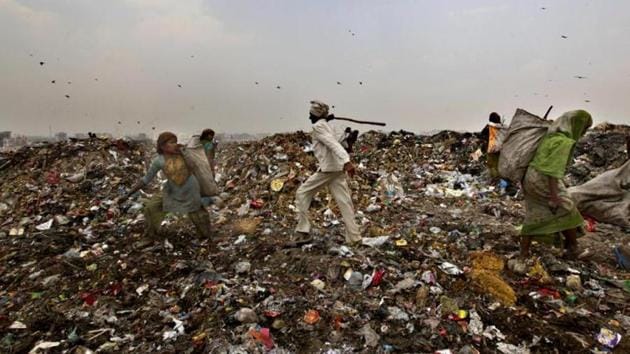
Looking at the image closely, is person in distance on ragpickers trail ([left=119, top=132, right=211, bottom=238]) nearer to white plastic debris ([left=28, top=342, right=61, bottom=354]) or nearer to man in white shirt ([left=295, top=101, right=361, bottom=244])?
man in white shirt ([left=295, top=101, right=361, bottom=244])

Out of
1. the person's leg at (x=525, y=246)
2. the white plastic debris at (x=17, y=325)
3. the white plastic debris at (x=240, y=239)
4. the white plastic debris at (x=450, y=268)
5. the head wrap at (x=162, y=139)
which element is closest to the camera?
the white plastic debris at (x=17, y=325)

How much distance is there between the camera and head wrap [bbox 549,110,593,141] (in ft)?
12.1

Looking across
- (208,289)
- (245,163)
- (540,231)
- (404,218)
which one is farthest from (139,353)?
(245,163)

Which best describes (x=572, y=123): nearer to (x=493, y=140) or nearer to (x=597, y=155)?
(x=493, y=140)

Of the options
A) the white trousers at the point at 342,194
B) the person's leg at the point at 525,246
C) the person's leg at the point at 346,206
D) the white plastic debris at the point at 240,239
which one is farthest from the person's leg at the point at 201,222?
the person's leg at the point at 525,246

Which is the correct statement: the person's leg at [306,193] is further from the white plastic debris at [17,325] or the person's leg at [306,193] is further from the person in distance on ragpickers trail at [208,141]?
the white plastic debris at [17,325]

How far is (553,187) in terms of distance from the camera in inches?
145

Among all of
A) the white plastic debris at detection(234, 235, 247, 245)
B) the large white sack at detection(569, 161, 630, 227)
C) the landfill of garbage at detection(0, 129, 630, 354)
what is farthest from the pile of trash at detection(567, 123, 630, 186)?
the white plastic debris at detection(234, 235, 247, 245)

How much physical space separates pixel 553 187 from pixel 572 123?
23.9 inches

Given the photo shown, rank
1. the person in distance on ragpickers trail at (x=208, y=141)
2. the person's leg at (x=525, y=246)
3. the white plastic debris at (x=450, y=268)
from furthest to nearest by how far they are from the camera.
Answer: the person in distance on ragpickers trail at (x=208, y=141) < the person's leg at (x=525, y=246) < the white plastic debris at (x=450, y=268)

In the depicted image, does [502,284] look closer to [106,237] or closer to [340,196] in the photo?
[340,196]

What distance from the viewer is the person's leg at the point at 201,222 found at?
4.84m

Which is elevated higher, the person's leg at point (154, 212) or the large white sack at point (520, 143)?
the large white sack at point (520, 143)

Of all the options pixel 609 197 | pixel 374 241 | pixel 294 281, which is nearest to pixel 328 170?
pixel 374 241
